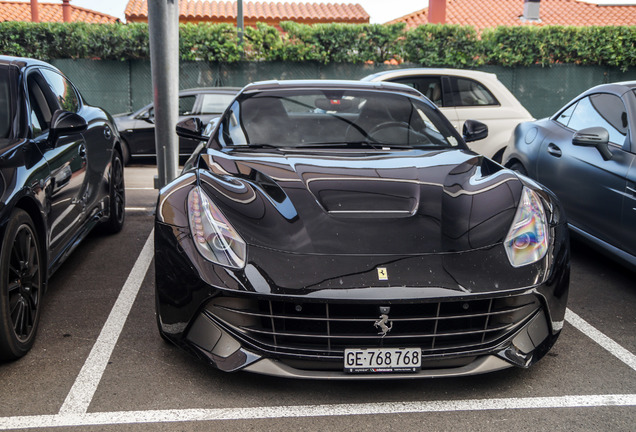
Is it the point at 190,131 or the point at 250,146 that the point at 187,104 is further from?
the point at 250,146

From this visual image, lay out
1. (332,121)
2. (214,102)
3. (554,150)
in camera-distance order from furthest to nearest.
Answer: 1. (214,102)
2. (554,150)
3. (332,121)

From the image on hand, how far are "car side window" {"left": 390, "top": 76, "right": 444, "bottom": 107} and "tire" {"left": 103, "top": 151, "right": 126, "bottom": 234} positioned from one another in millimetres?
4097

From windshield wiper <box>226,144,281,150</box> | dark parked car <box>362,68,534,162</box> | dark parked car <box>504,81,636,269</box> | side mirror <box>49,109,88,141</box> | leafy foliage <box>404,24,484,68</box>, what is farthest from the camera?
leafy foliage <box>404,24,484,68</box>

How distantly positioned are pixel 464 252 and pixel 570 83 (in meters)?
14.3

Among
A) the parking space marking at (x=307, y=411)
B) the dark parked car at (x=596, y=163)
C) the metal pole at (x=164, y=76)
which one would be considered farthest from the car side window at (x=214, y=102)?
the parking space marking at (x=307, y=411)

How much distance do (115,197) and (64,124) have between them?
1705mm

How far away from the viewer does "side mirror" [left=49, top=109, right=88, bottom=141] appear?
4219 millimetres

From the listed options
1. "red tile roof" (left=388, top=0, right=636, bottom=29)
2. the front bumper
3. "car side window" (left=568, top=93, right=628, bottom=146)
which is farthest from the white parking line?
"red tile roof" (left=388, top=0, right=636, bottom=29)

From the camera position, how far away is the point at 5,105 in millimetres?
→ 4055

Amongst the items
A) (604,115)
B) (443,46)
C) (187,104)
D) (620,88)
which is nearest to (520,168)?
(604,115)

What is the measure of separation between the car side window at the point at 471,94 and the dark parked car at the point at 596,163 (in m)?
2.85

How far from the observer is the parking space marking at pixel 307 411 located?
2.79 meters

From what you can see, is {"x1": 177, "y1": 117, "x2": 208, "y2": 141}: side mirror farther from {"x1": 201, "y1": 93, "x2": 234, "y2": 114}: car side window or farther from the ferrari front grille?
{"x1": 201, "y1": 93, "x2": 234, "y2": 114}: car side window

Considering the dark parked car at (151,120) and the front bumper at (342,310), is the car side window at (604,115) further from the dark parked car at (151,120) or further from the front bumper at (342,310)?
the dark parked car at (151,120)
